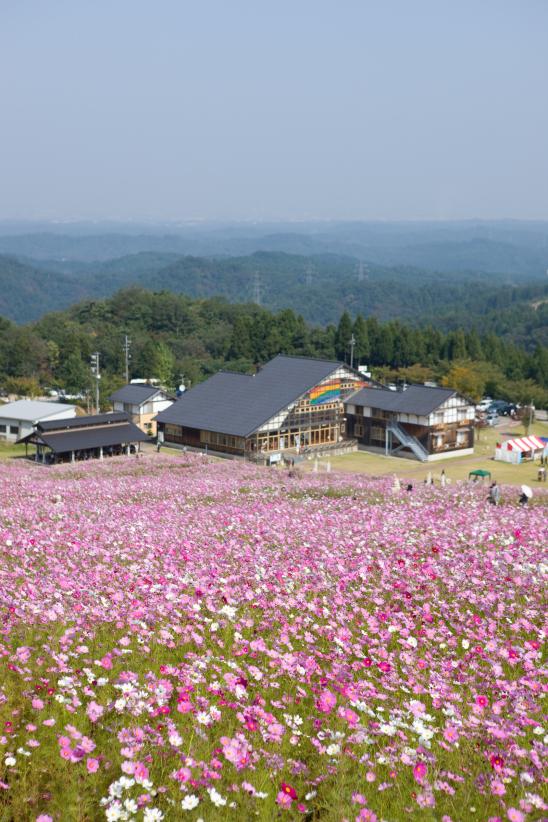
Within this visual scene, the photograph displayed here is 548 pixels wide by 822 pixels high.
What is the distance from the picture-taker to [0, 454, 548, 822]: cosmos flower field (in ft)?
19.1

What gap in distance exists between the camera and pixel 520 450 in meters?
49.8

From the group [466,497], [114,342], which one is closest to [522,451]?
[466,497]

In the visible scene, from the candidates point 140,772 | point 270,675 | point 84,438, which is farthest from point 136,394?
point 140,772

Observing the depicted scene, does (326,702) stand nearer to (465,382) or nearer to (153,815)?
(153,815)

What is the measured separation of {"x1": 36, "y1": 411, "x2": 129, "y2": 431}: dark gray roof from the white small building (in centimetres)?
678

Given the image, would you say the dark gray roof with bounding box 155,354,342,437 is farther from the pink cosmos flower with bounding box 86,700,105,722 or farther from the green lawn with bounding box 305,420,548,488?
the pink cosmos flower with bounding box 86,700,105,722

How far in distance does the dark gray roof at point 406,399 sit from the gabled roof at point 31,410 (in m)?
20.5

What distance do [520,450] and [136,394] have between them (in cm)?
2826

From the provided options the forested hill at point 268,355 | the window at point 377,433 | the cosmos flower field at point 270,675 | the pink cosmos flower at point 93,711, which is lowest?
the window at point 377,433

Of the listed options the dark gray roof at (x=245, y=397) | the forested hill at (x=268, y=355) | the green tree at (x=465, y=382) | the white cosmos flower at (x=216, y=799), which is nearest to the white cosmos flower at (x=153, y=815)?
the white cosmos flower at (x=216, y=799)

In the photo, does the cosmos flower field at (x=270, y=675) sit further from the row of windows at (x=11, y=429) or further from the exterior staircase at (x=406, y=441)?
the row of windows at (x=11, y=429)

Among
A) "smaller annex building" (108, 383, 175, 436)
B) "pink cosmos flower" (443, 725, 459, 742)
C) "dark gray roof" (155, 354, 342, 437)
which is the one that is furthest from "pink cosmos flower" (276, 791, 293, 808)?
"smaller annex building" (108, 383, 175, 436)

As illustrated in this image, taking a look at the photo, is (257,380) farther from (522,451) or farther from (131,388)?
(522,451)

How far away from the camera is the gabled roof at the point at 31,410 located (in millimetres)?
55888
